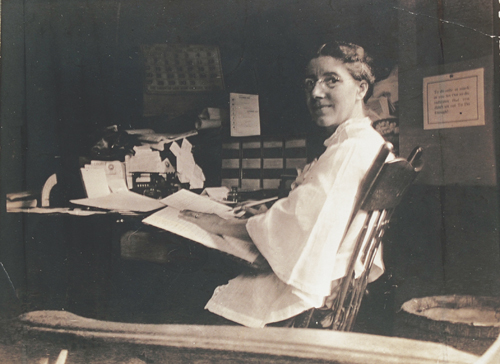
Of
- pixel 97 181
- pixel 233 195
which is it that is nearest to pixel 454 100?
pixel 233 195

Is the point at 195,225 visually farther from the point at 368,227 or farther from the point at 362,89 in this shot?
the point at 362,89

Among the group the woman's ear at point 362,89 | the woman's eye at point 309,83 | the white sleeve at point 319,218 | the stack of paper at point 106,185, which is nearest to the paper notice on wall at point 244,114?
the woman's eye at point 309,83

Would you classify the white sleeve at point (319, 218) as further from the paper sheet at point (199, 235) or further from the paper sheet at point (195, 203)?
the paper sheet at point (195, 203)

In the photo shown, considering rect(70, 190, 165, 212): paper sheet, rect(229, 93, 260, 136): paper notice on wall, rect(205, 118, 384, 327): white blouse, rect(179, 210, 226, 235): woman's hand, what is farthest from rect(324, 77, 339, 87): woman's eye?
rect(70, 190, 165, 212): paper sheet

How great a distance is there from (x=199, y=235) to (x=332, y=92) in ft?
2.71

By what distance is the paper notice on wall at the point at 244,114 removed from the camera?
1.37 m

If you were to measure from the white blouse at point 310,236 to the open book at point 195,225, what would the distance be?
67 mm

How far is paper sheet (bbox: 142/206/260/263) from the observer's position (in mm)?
1354

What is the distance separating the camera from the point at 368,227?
4.15 ft

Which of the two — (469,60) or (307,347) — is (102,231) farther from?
(469,60)

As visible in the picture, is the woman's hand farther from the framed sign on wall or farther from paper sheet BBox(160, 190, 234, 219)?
the framed sign on wall

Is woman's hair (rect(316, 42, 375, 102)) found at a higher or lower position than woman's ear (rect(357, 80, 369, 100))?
higher

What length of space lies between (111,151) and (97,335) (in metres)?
0.83

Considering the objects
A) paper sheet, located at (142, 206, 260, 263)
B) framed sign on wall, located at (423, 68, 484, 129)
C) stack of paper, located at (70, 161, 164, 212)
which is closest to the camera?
framed sign on wall, located at (423, 68, 484, 129)
